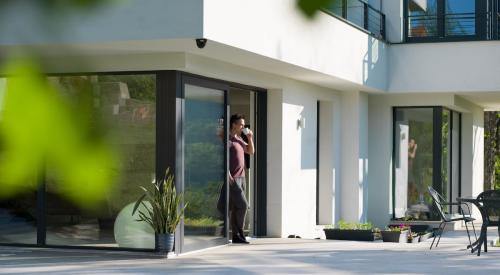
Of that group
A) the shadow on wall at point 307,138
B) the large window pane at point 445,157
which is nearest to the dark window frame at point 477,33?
the large window pane at point 445,157

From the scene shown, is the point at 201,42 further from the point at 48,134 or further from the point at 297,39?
the point at 48,134

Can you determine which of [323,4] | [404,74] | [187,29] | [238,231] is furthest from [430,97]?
[323,4]

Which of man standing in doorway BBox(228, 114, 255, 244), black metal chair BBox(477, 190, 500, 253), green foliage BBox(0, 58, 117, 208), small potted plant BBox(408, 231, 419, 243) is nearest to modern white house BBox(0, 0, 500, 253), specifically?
man standing in doorway BBox(228, 114, 255, 244)

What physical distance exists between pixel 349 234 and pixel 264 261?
14.2 feet

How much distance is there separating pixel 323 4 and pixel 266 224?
13013 millimetres

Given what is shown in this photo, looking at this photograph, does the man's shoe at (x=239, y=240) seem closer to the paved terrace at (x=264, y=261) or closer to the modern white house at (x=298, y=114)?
the paved terrace at (x=264, y=261)

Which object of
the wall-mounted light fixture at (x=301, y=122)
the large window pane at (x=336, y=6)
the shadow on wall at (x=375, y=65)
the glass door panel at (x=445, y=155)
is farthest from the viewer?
the glass door panel at (x=445, y=155)

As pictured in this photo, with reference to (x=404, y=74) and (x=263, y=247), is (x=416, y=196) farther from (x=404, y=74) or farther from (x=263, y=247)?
(x=263, y=247)

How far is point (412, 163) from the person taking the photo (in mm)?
18188

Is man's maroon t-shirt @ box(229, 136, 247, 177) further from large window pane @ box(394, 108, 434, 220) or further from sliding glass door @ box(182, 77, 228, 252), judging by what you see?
large window pane @ box(394, 108, 434, 220)

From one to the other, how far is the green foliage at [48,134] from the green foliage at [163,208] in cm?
947

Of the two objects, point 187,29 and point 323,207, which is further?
point 323,207

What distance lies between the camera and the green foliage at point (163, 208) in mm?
10203

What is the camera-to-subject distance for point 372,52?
15.9m
